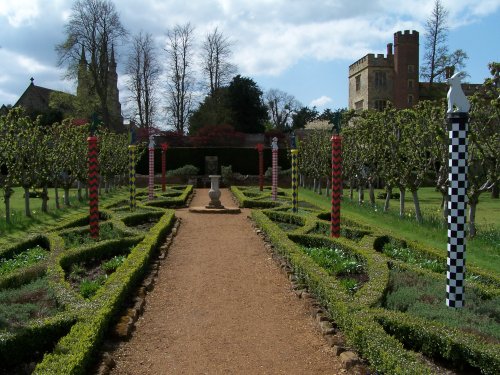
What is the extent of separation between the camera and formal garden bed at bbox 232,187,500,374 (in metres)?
4.70

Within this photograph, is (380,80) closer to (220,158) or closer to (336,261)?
(220,158)

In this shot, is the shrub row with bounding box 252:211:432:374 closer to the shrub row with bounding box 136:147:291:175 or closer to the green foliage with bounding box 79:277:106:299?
the green foliage with bounding box 79:277:106:299

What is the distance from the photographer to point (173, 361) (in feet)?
16.8

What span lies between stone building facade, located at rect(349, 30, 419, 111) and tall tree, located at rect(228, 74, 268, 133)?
10.6 m

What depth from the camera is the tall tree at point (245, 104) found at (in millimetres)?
49812

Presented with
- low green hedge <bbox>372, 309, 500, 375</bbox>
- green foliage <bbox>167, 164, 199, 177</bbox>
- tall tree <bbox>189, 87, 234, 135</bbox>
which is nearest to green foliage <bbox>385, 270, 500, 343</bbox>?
low green hedge <bbox>372, 309, 500, 375</bbox>

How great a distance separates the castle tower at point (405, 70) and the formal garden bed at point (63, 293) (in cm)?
4386

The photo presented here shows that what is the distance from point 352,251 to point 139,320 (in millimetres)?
4447

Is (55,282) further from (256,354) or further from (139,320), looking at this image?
(256,354)

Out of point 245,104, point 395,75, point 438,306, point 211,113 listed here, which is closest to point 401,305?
point 438,306

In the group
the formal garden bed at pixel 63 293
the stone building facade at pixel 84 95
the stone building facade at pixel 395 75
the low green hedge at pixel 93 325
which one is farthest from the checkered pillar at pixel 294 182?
the stone building facade at pixel 395 75

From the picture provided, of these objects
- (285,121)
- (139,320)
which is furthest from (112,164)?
(285,121)

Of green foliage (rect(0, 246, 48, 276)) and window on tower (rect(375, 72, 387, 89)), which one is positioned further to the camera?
window on tower (rect(375, 72, 387, 89))

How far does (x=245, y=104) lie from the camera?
50500mm
